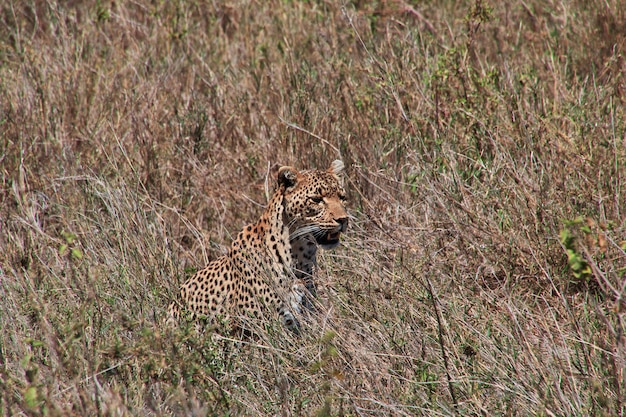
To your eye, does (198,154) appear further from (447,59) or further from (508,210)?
(508,210)

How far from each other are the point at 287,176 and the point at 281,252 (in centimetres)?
41

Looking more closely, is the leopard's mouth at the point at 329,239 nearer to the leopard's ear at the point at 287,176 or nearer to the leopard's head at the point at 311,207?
the leopard's head at the point at 311,207

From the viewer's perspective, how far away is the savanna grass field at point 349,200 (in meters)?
3.52

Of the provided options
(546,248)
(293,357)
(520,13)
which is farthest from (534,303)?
(520,13)

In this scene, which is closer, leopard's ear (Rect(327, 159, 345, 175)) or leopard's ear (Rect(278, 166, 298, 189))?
leopard's ear (Rect(278, 166, 298, 189))

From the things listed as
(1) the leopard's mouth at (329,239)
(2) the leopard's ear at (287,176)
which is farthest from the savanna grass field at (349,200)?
(2) the leopard's ear at (287,176)

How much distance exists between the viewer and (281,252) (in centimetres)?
504

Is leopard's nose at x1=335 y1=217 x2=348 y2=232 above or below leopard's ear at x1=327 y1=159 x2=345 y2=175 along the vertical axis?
below

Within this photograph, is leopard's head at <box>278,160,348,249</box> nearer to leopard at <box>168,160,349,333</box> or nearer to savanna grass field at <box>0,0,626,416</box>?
leopard at <box>168,160,349,333</box>

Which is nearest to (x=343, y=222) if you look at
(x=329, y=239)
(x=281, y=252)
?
(x=329, y=239)

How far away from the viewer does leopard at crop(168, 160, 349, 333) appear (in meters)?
4.95

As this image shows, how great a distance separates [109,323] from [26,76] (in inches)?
125

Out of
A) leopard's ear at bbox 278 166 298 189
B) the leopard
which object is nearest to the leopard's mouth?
the leopard

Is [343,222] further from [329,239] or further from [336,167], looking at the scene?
[336,167]
